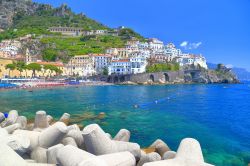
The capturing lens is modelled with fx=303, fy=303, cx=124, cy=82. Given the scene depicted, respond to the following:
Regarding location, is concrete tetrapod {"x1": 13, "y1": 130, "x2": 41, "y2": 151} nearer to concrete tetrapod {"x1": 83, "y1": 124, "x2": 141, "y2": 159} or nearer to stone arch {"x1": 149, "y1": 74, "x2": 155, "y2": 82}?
concrete tetrapod {"x1": 83, "y1": 124, "x2": 141, "y2": 159}

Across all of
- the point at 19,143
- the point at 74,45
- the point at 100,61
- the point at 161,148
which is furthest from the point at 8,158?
the point at 74,45

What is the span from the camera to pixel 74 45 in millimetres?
178375

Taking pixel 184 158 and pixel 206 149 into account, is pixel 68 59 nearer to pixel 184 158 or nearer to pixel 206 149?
pixel 206 149

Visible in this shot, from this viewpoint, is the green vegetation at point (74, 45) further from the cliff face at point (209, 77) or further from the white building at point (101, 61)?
the cliff face at point (209, 77)

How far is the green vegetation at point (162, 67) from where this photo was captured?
153625 millimetres

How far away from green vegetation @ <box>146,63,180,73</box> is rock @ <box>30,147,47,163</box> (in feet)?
467

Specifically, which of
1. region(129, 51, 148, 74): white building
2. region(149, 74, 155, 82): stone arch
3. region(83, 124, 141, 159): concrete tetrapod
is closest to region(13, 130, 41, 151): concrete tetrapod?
region(83, 124, 141, 159): concrete tetrapod

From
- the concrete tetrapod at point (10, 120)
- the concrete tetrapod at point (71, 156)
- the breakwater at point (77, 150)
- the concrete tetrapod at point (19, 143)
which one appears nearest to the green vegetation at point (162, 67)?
the concrete tetrapod at point (10, 120)

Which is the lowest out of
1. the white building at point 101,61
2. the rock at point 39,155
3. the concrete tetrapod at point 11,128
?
the rock at point 39,155

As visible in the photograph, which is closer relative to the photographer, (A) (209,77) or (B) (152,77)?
(B) (152,77)

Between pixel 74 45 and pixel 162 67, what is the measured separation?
55.0 metres

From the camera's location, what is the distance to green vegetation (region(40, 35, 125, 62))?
16338 cm

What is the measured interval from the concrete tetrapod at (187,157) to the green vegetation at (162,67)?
5633 inches

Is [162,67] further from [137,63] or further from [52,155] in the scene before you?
[52,155]
